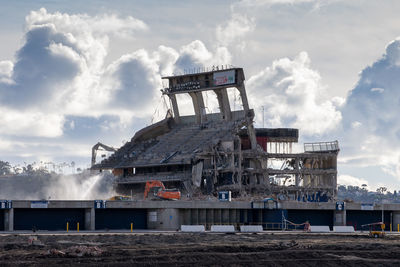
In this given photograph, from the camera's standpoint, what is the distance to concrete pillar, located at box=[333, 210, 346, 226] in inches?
4245

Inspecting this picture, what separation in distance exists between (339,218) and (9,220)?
44002 millimetres

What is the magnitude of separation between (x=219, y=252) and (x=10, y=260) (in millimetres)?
16391

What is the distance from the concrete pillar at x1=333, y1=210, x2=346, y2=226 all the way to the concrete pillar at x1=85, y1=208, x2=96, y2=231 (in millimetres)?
33697

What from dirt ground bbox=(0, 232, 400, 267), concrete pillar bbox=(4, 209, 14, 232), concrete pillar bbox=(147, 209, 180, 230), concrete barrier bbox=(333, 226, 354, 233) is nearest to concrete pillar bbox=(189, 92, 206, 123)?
concrete pillar bbox=(147, 209, 180, 230)

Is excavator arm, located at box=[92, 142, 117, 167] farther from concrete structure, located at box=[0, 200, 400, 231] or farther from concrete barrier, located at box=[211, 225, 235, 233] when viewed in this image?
concrete barrier, located at box=[211, 225, 235, 233]

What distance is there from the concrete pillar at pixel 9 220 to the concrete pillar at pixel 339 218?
43.3 m

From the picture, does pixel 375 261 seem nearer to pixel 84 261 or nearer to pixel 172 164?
pixel 84 261

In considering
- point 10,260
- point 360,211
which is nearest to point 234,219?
point 360,211

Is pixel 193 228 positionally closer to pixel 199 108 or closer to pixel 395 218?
pixel 395 218

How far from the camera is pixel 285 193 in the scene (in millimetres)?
150125

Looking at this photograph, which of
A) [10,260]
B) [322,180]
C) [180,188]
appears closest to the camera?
[10,260]

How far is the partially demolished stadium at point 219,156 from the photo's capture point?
142125mm

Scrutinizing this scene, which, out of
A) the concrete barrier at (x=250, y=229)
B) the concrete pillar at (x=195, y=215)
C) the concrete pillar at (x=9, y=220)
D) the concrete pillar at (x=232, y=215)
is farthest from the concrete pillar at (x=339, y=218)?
the concrete pillar at (x=9, y=220)

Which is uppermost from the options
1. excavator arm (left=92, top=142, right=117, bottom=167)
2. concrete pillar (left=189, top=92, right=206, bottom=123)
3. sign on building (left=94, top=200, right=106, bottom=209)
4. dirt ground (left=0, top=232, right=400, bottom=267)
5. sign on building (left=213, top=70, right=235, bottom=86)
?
sign on building (left=213, top=70, right=235, bottom=86)
